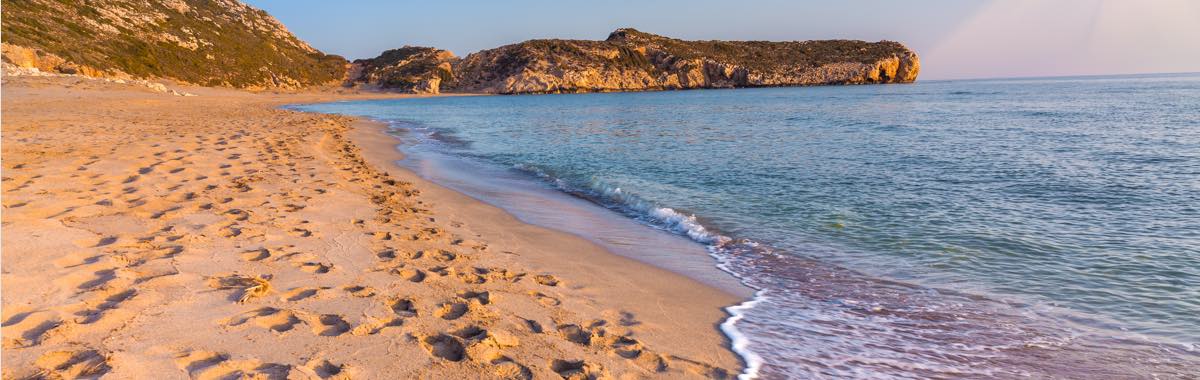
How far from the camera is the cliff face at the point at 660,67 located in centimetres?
11850

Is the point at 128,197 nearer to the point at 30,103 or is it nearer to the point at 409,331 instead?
the point at 409,331

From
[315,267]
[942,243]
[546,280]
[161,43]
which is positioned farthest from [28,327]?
[161,43]

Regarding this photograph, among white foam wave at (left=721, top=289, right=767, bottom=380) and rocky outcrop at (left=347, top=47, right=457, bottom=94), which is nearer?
white foam wave at (left=721, top=289, right=767, bottom=380)

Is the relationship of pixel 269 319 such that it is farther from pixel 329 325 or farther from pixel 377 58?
pixel 377 58

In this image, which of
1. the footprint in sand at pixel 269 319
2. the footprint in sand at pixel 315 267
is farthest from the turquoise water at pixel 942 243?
the footprint in sand at pixel 315 267

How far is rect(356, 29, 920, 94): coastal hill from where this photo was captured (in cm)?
11819

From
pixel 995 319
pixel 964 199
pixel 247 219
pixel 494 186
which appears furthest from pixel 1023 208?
pixel 247 219

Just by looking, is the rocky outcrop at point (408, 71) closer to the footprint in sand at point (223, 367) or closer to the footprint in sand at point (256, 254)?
the footprint in sand at point (256, 254)

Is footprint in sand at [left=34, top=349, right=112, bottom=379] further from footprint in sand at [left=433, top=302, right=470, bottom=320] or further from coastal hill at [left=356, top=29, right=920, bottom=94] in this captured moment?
coastal hill at [left=356, top=29, right=920, bottom=94]

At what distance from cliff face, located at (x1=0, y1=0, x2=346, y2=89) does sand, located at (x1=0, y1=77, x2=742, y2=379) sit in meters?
50.2

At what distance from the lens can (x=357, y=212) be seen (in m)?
7.55

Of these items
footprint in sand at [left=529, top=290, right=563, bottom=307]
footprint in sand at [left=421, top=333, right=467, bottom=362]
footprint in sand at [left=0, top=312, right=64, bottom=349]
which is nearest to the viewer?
footprint in sand at [left=0, top=312, right=64, bottom=349]

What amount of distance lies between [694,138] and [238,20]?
323ft

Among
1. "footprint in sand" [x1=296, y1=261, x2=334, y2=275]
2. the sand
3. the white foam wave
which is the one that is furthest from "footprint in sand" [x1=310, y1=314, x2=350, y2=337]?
the white foam wave
